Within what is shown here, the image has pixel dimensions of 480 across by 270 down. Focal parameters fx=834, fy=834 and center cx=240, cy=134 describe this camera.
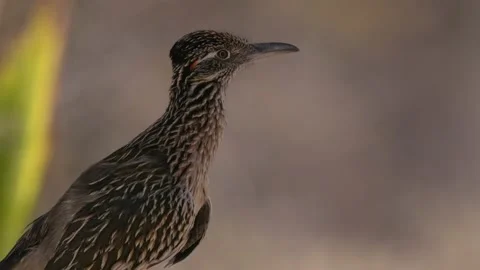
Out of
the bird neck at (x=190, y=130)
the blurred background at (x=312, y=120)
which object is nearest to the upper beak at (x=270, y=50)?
the bird neck at (x=190, y=130)

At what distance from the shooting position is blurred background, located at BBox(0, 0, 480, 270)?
9.59ft

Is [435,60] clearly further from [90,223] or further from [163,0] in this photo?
[90,223]

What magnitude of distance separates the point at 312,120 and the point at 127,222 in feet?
5.02

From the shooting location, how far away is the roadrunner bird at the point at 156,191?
1.76 metres

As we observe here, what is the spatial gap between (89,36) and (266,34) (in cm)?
66

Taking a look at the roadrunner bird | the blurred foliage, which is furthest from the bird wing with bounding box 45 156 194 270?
the blurred foliage

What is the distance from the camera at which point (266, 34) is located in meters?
3.15

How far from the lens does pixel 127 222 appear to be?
1.77 meters

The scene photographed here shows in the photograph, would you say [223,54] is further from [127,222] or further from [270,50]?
[127,222]

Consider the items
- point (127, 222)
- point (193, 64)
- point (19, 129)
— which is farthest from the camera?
point (19, 129)

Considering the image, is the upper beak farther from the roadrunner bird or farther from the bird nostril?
the bird nostril

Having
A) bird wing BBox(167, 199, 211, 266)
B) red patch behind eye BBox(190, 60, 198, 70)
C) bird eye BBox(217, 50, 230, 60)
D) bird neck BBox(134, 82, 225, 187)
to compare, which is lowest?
bird wing BBox(167, 199, 211, 266)

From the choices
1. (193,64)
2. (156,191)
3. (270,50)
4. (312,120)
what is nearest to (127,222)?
(156,191)

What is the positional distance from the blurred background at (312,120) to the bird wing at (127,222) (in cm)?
90
